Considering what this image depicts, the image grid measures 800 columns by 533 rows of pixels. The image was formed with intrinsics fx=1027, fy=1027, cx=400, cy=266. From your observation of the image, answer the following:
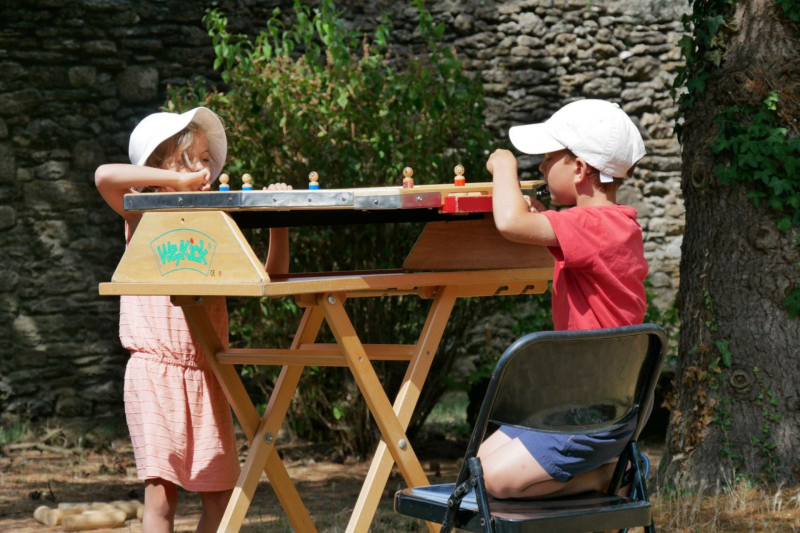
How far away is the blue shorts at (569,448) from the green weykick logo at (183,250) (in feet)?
2.75

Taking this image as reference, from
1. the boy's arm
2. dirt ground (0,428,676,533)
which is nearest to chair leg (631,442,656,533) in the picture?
the boy's arm

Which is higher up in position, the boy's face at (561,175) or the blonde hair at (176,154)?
the boy's face at (561,175)

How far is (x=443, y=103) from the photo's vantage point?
19.2 feet

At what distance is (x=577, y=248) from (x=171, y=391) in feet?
4.53

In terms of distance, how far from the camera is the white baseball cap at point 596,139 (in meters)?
2.56

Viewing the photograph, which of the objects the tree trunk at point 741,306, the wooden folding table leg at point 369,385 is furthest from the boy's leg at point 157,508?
the tree trunk at point 741,306

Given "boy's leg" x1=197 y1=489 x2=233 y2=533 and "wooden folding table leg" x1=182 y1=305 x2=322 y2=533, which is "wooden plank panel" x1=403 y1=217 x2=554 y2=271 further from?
"boy's leg" x1=197 y1=489 x2=233 y2=533

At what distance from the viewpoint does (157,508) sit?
3.07m

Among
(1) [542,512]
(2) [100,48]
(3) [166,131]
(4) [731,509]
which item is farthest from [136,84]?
(1) [542,512]

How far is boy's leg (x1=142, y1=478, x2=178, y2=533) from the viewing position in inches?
121

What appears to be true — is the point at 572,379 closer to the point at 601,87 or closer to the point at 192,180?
the point at 192,180

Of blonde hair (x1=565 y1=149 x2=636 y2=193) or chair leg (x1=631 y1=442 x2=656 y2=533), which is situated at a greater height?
blonde hair (x1=565 y1=149 x2=636 y2=193)

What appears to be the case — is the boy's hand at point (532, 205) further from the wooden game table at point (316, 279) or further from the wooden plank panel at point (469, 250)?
the wooden plank panel at point (469, 250)

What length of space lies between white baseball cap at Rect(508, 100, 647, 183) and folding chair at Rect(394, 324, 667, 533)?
48 cm
